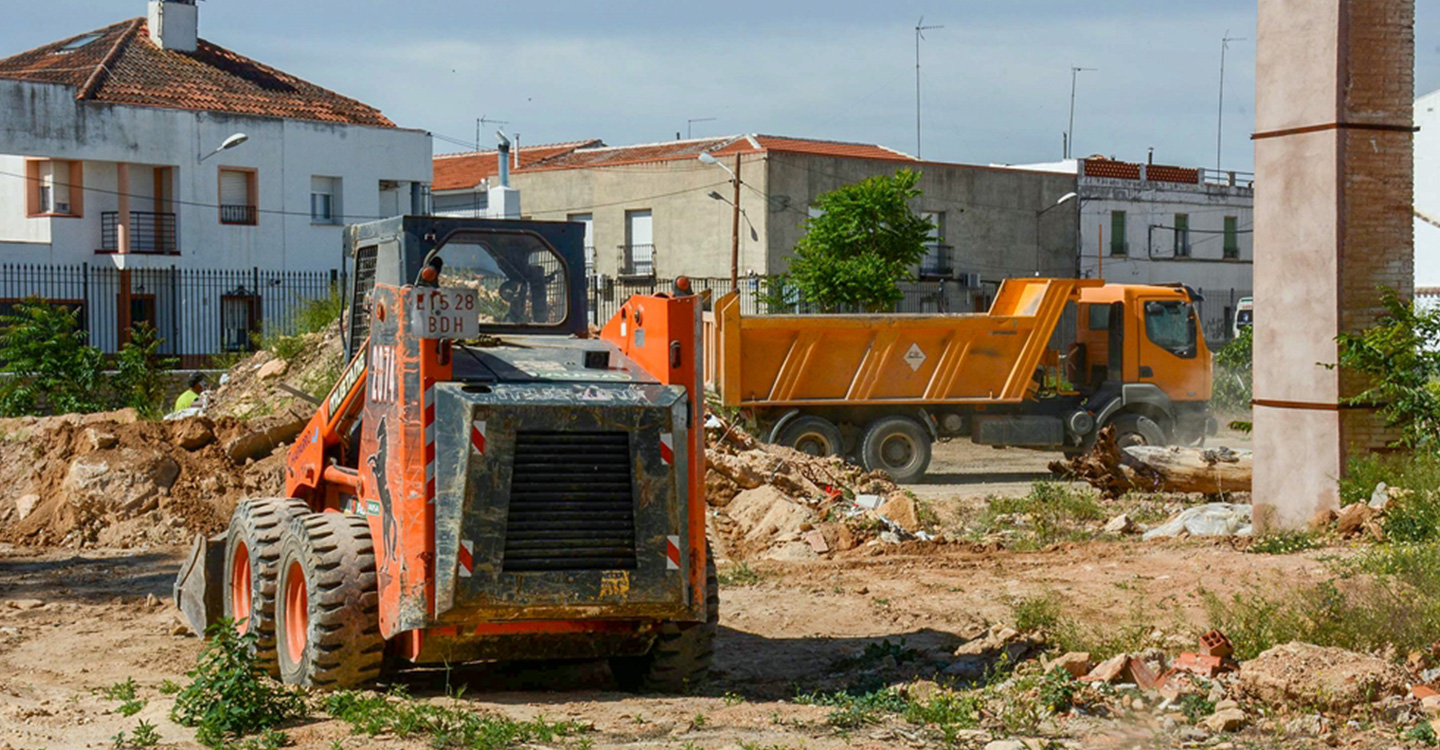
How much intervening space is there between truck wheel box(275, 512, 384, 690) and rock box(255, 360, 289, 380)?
49.3 feet

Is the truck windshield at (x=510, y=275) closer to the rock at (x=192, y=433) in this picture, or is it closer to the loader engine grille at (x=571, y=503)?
the loader engine grille at (x=571, y=503)

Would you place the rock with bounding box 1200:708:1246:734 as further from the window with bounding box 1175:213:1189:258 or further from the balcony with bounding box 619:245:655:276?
the window with bounding box 1175:213:1189:258

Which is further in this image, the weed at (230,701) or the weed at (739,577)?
the weed at (739,577)

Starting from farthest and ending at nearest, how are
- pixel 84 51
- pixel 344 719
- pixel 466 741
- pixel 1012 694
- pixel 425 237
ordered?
pixel 84 51, pixel 425 237, pixel 1012 694, pixel 344 719, pixel 466 741

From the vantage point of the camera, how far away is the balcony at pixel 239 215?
3650 cm

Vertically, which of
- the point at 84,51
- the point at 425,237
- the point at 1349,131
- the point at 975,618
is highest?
the point at 84,51

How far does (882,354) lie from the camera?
66.6 feet

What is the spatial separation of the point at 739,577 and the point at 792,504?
2.60 meters

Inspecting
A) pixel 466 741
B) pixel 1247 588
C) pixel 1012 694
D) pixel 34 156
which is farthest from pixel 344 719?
pixel 34 156

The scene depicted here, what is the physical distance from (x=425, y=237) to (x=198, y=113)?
29.2 metres

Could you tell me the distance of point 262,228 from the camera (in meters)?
36.8

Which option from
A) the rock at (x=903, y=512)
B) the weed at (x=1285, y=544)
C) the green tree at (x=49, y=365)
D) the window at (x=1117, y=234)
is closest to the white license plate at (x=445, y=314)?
the weed at (x=1285, y=544)

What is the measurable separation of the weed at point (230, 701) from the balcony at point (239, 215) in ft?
101

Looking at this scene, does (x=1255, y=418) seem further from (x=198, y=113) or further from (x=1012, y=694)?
(x=198, y=113)
